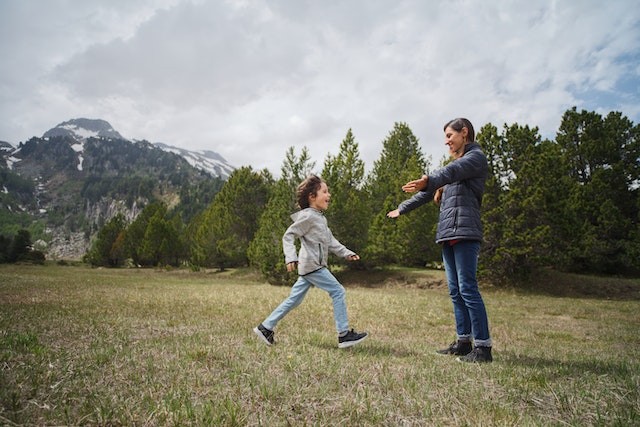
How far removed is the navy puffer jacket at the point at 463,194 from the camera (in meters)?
4.64

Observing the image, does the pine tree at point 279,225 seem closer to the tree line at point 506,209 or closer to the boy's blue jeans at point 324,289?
the tree line at point 506,209

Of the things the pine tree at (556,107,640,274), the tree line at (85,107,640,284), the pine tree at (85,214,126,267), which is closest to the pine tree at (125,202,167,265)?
the pine tree at (85,214,126,267)

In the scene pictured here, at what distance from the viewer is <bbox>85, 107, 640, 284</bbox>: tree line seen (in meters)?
20.6

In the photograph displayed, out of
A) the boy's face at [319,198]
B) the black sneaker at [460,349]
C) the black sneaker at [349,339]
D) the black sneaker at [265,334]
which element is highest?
the boy's face at [319,198]

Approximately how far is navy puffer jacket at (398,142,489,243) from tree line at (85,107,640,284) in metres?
17.3

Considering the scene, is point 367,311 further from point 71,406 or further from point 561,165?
point 561,165

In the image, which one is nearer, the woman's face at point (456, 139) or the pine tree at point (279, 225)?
the woman's face at point (456, 139)

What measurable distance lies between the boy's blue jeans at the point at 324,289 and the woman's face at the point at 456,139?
2597 mm

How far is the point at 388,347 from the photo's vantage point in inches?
215

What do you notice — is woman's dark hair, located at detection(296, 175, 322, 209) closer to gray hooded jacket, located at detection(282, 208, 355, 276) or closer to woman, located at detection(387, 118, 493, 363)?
gray hooded jacket, located at detection(282, 208, 355, 276)

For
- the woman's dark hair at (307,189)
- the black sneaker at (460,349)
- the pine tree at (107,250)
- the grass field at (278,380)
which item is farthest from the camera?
the pine tree at (107,250)

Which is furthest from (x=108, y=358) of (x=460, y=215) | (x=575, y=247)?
(x=575, y=247)

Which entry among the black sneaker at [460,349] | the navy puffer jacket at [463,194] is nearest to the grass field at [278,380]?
the black sneaker at [460,349]

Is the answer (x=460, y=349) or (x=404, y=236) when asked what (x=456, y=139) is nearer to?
(x=460, y=349)
